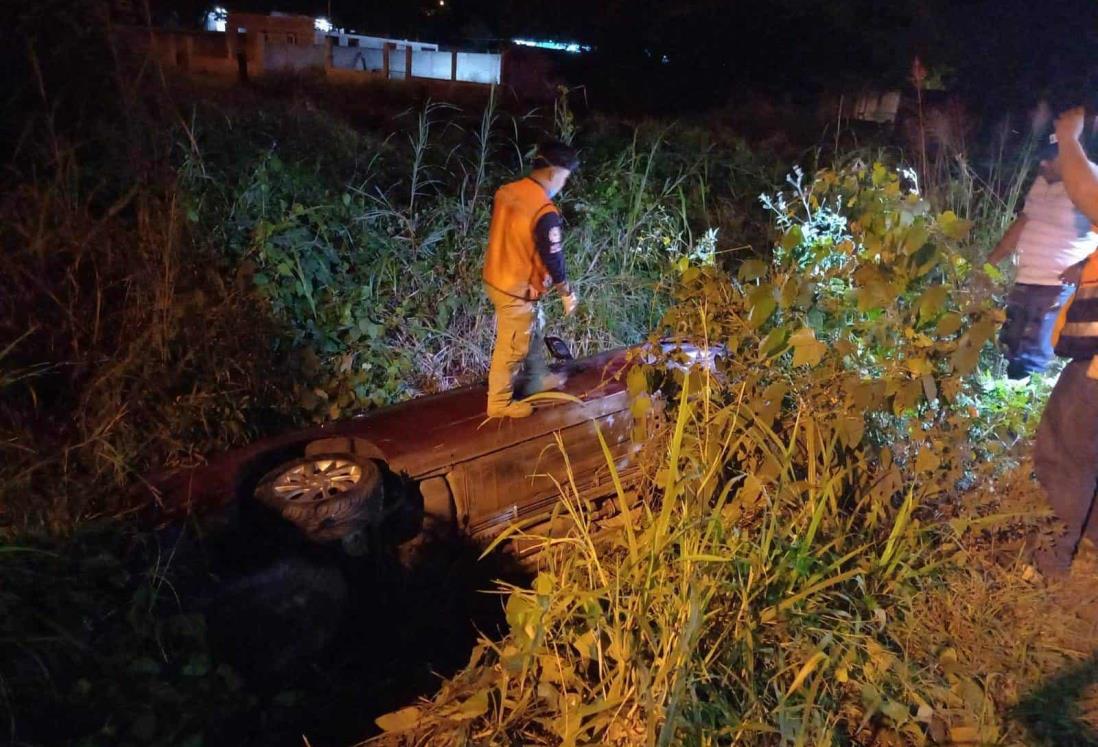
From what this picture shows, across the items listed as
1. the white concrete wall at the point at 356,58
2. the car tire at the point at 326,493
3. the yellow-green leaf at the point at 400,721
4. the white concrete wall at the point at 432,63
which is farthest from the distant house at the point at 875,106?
the yellow-green leaf at the point at 400,721

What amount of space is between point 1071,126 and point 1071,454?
1518mm

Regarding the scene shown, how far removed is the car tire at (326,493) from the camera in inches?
128

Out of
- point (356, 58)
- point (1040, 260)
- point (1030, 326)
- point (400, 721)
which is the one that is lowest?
point (400, 721)

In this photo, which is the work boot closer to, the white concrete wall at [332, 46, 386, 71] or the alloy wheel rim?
the alloy wheel rim

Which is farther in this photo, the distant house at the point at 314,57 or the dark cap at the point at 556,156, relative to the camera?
the distant house at the point at 314,57

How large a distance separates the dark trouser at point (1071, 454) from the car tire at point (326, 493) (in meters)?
2.92

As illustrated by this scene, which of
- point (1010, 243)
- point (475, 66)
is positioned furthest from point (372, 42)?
point (1010, 243)

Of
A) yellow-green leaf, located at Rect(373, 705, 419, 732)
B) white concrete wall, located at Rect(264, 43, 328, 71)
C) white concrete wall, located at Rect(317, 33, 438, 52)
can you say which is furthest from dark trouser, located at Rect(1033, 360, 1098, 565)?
white concrete wall, located at Rect(317, 33, 438, 52)

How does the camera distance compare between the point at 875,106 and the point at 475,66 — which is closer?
the point at 875,106

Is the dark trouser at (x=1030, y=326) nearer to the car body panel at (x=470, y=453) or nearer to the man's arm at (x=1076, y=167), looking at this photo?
the man's arm at (x=1076, y=167)

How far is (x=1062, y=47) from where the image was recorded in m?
13.7

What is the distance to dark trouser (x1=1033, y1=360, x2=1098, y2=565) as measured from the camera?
3469 millimetres

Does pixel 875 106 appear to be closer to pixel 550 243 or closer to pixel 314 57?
pixel 550 243

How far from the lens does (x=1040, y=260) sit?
4.25 metres
